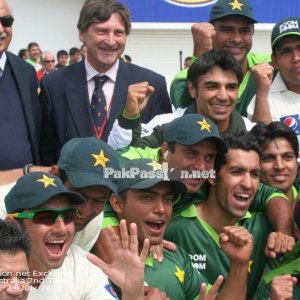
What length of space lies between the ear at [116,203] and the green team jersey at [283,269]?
3.47 feet

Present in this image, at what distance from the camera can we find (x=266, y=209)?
5617mm

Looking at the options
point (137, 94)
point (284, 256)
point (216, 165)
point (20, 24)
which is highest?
point (137, 94)

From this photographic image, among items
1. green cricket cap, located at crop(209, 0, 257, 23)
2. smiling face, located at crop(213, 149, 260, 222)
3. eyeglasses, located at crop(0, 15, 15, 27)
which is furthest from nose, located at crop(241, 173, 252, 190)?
eyeglasses, located at crop(0, 15, 15, 27)

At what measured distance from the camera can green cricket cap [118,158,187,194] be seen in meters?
4.85

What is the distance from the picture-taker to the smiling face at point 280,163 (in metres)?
5.89

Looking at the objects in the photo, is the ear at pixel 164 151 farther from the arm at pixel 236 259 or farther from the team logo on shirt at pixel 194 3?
the team logo on shirt at pixel 194 3

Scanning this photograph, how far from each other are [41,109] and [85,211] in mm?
1471

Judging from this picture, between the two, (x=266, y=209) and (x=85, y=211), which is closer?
(x=85, y=211)

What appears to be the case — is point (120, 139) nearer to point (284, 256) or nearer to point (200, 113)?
point (200, 113)

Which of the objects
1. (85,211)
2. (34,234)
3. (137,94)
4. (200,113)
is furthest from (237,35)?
(34,234)

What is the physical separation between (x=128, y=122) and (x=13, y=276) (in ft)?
6.77

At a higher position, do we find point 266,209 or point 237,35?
point 237,35

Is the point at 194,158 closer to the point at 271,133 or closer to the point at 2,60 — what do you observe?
the point at 271,133

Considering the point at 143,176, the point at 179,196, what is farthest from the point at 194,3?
the point at 143,176
